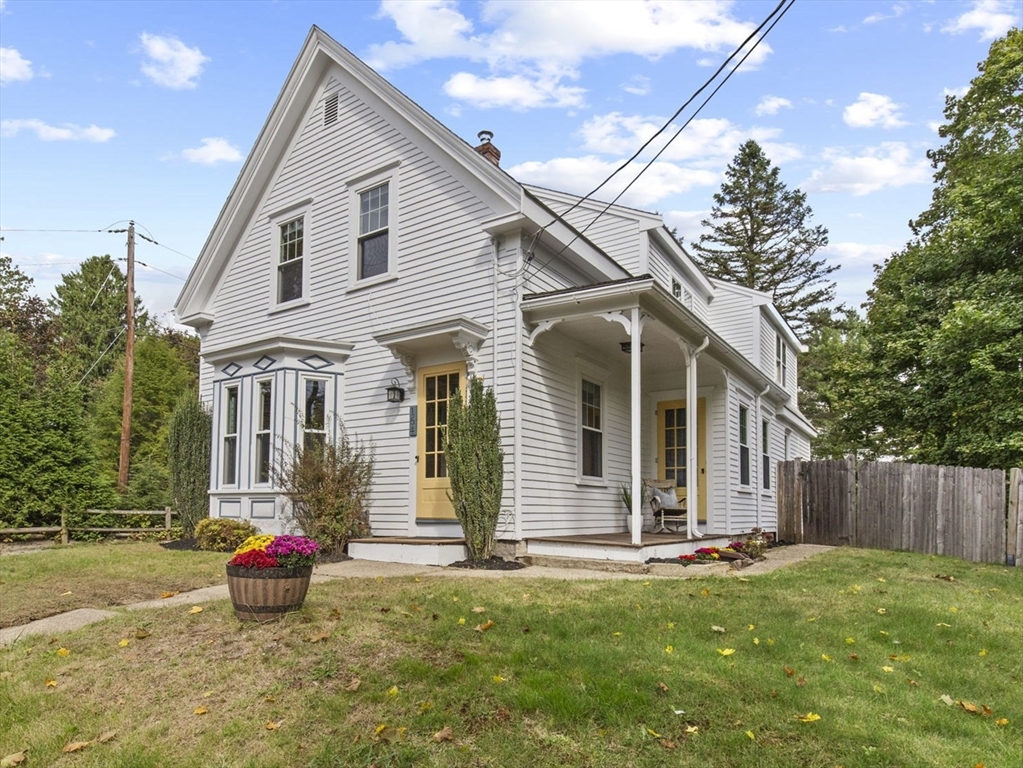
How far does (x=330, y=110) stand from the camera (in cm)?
1259

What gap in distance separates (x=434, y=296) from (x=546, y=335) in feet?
6.01

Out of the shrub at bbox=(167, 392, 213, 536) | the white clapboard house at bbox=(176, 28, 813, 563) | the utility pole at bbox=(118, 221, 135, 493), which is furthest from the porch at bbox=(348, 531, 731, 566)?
the utility pole at bbox=(118, 221, 135, 493)

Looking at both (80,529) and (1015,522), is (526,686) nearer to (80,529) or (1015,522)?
(1015,522)

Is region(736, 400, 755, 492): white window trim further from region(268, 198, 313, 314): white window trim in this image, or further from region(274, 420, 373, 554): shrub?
region(268, 198, 313, 314): white window trim

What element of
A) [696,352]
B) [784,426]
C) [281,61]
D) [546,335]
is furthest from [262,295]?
[784,426]

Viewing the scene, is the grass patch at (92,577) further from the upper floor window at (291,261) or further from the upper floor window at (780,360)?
the upper floor window at (780,360)

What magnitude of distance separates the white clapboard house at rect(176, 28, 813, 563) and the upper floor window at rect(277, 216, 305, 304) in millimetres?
38

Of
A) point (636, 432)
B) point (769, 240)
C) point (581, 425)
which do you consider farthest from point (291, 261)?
point (769, 240)

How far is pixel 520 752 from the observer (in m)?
3.32

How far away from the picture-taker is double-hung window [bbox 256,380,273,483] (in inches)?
436

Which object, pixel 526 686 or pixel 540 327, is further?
pixel 540 327

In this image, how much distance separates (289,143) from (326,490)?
6.93 metres

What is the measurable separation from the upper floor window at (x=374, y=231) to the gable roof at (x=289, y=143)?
1177 mm

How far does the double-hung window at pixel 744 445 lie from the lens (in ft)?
45.2
